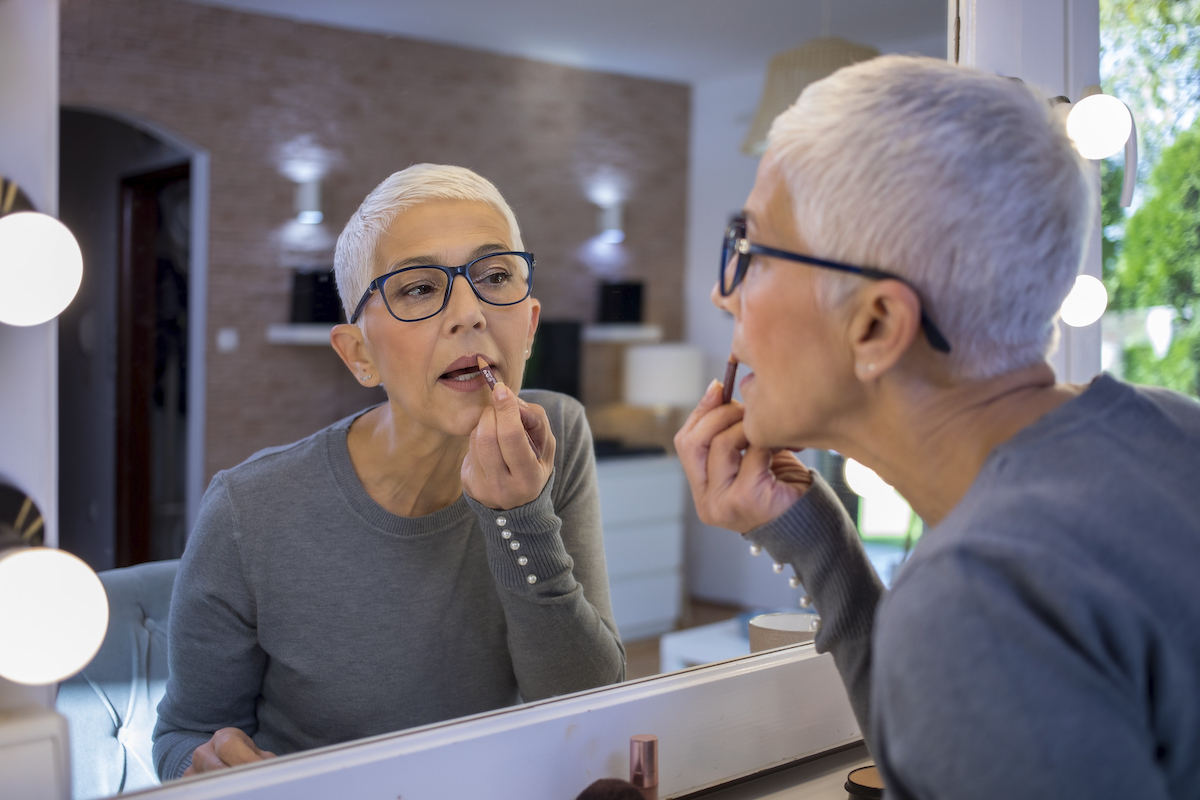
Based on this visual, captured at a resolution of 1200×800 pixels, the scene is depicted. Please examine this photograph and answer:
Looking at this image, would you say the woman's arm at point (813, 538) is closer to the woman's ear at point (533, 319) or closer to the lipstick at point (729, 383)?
the lipstick at point (729, 383)

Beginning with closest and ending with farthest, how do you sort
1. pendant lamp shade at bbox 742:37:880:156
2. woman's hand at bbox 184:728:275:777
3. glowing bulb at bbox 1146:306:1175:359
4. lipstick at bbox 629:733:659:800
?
woman's hand at bbox 184:728:275:777, lipstick at bbox 629:733:659:800, pendant lamp shade at bbox 742:37:880:156, glowing bulb at bbox 1146:306:1175:359

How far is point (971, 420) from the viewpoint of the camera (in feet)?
1.97

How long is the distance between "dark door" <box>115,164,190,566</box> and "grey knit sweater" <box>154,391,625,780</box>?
6cm

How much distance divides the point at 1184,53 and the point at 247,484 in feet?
5.31

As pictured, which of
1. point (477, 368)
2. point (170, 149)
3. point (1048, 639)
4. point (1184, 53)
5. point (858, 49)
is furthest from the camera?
point (1184, 53)

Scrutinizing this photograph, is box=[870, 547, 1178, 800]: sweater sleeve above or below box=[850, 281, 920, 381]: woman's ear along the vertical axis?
below

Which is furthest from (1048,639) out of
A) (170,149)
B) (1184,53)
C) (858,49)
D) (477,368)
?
(1184,53)

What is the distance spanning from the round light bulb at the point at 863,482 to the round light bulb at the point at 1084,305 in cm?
30

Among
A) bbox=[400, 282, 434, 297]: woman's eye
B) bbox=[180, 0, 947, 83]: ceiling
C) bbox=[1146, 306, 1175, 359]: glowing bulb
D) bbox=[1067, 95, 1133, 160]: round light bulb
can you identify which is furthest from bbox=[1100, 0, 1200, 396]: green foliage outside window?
bbox=[400, 282, 434, 297]: woman's eye

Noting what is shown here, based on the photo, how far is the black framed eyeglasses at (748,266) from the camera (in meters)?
0.57

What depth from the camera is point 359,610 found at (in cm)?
80

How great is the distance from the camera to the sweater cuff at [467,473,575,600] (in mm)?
810

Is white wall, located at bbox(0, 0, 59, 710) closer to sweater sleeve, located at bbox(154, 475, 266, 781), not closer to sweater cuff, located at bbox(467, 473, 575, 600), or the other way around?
sweater sleeve, located at bbox(154, 475, 266, 781)

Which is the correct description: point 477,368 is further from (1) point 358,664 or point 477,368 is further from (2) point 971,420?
(2) point 971,420
